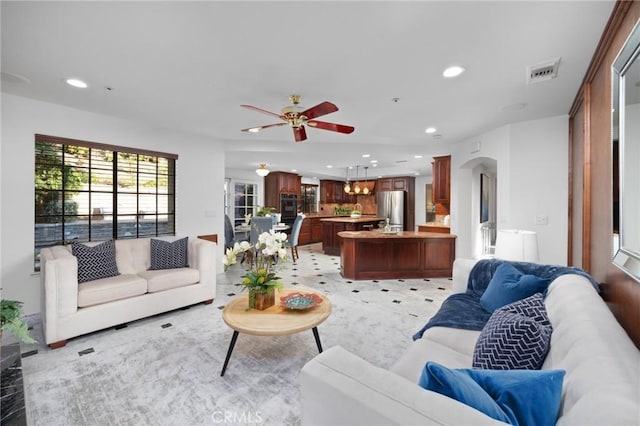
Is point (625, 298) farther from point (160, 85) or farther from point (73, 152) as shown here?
point (73, 152)

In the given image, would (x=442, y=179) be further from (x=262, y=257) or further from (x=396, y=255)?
(x=262, y=257)

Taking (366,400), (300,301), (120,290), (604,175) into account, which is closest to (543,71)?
(604,175)

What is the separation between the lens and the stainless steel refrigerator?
898 centimetres

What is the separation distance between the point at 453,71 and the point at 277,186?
6.38m

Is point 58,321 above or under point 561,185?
under

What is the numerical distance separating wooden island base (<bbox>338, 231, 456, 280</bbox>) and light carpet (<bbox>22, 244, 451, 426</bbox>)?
123 centimetres

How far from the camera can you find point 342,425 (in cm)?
88

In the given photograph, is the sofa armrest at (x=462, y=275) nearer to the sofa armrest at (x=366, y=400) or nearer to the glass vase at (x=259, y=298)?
the glass vase at (x=259, y=298)

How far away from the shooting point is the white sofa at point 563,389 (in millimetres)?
727

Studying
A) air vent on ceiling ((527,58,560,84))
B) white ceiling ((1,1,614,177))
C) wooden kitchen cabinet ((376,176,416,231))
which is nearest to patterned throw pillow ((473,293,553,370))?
white ceiling ((1,1,614,177))

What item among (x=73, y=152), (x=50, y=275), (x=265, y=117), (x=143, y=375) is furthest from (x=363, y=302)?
(x=73, y=152)

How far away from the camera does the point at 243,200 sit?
8094mm

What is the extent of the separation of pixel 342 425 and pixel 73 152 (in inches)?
172

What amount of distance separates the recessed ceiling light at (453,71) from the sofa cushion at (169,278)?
343cm
